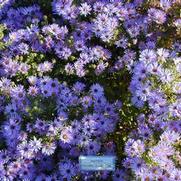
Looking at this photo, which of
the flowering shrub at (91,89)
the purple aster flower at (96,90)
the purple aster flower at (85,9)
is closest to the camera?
the flowering shrub at (91,89)

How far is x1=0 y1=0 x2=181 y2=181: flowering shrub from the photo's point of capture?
13.4 feet

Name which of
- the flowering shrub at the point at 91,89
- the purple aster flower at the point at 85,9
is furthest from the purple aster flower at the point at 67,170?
the purple aster flower at the point at 85,9

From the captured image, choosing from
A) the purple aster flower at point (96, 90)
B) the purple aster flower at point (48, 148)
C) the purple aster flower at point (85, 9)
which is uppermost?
the purple aster flower at point (85, 9)

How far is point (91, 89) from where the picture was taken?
14.5 feet

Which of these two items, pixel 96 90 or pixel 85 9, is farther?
pixel 85 9

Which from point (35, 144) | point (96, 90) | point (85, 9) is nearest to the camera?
point (35, 144)

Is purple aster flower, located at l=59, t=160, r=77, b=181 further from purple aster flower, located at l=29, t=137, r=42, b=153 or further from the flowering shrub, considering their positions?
purple aster flower, located at l=29, t=137, r=42, b=153

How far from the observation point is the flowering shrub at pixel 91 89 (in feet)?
13.4

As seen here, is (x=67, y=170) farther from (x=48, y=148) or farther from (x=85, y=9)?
(x=85, y=9)

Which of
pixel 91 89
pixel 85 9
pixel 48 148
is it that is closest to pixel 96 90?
pixel 91 89

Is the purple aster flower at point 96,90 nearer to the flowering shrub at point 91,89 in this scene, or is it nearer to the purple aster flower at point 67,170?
the flowering shrub at point 91,89

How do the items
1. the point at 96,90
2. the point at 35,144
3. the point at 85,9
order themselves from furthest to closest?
the point at 85,9
the point at 96,90
the point at 35,144

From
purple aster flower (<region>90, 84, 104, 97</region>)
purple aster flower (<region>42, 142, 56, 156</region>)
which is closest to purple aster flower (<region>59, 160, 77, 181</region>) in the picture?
purple aster flower (<region>42, 142, 56, 156</region>)

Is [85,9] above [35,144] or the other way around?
above
